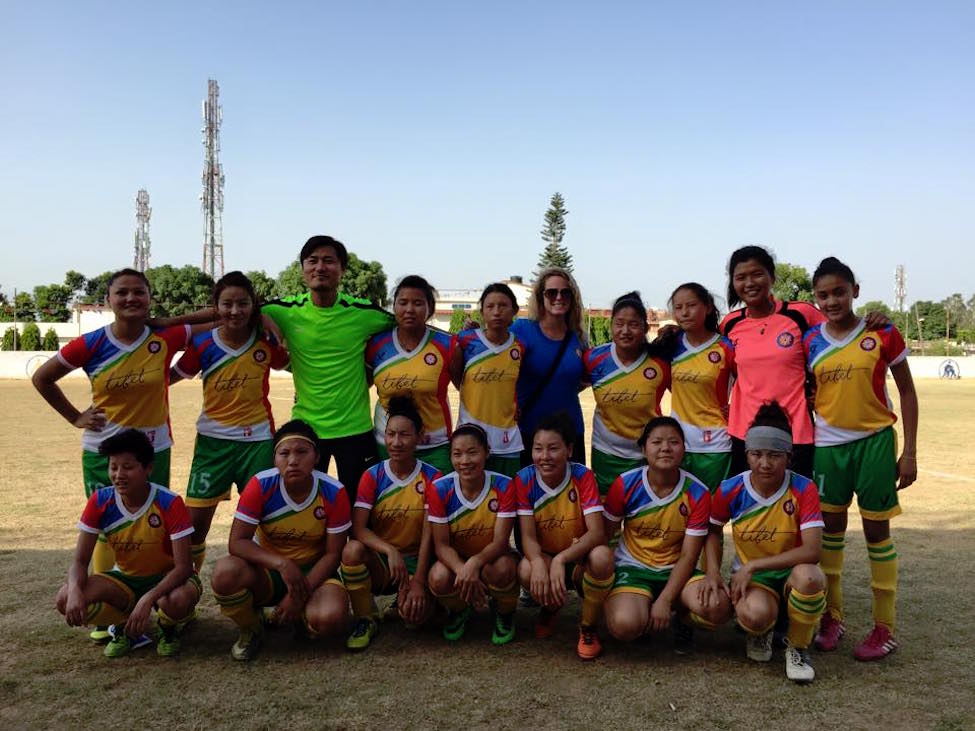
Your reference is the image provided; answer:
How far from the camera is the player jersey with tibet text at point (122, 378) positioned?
4086 mm

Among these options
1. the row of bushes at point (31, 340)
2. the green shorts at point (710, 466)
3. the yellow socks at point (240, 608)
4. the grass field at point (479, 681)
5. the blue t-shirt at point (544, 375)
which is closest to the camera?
the grass field at point (479, 681)

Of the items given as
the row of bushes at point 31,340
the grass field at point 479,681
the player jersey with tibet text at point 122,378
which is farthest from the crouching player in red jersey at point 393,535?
the row of bushes at point 31,340

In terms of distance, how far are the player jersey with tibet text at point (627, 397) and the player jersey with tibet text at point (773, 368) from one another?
46 centimetres

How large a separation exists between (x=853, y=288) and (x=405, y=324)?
2.54 metres

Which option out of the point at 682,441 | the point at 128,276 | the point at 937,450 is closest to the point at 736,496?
the point at 682,441

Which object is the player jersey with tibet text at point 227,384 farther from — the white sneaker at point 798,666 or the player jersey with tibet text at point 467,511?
the white sneaker at point 798,666

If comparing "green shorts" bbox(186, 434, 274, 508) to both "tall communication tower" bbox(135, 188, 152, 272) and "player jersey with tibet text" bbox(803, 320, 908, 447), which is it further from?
"tall communication tower" bbox(135, 188, 152, 272)

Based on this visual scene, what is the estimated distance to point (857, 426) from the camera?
12.6 feet

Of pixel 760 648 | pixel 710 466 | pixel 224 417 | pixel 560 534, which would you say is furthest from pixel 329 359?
pixel 760 648

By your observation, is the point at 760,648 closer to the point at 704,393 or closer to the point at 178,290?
the point at 704,393

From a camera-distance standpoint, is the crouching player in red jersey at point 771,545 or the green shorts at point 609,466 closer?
the crouching player in red jersey at point 771,545

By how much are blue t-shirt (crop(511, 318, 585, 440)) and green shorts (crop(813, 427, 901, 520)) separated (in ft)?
4.66

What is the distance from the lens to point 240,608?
3.62 m

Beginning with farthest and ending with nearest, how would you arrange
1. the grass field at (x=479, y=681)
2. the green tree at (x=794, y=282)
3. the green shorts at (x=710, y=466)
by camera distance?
the green tree at (x=794, y=282) < the green shorts at (x=710, y=466) < the grass field at (x=479, y=681)
